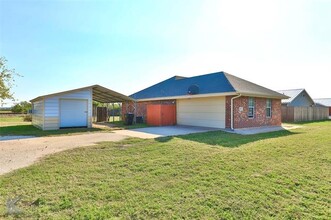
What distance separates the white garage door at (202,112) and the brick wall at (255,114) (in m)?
0.42

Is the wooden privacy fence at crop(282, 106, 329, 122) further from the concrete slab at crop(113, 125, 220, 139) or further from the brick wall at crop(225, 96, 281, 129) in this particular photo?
the concrete slab at crop(113, 125, 220, 139)

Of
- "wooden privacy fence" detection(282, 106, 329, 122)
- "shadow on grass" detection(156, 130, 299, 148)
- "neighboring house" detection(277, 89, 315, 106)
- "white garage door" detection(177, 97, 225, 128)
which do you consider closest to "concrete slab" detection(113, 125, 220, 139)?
"shadow on grass" detection(156, 130, 299, 148)

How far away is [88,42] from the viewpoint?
12.6 metres

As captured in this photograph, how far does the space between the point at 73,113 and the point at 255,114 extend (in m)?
12.6

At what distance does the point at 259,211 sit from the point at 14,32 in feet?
48.9

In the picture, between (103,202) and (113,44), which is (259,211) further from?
(113,44)

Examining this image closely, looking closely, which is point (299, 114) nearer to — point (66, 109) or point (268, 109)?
point (268, 109)

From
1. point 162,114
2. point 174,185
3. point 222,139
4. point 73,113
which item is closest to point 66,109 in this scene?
point 73,113

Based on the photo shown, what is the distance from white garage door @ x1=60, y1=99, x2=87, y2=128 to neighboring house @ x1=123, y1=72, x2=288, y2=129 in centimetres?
522

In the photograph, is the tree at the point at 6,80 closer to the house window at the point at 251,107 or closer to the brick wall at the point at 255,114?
the brick wall at the point at 255,114

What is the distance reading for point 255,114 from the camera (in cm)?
1491

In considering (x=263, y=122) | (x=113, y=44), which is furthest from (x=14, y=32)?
(x=263, y=122)

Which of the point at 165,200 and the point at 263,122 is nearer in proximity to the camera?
the point at 165,200

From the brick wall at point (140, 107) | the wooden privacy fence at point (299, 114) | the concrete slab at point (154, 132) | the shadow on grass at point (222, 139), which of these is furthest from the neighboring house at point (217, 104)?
the wooden privacy fence at point (299, 114)
